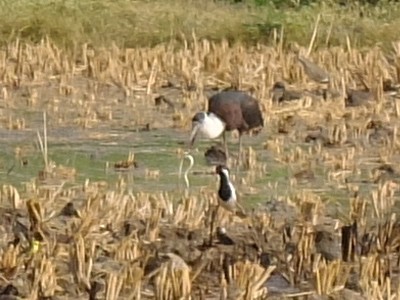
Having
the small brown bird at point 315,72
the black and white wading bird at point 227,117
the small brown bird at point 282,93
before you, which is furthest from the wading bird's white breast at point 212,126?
the small brown bird at point 315,72

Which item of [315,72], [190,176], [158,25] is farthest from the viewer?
[158,25]

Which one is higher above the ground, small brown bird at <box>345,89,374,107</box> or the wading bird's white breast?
small brown bird at <box>345,89,374,107</box>

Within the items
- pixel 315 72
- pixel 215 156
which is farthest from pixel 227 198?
pixel 315 72

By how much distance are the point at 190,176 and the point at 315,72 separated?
5.21 meters

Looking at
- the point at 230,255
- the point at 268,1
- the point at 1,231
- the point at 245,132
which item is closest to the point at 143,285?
the point at 230,255

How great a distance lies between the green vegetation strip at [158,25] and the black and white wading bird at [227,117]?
5.52m

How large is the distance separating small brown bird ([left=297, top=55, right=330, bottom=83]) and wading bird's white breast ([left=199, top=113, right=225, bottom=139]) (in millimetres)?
3263

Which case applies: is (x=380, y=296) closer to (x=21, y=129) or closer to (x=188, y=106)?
(x=21, y=129)

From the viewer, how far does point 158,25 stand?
17.9 metres

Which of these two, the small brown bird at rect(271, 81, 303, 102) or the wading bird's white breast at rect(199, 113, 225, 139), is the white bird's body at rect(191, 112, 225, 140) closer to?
the wading bird's white breast at rect(199, 113, 225, 139)

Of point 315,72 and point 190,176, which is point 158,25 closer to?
point 315,72

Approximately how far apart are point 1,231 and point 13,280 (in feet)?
3.88

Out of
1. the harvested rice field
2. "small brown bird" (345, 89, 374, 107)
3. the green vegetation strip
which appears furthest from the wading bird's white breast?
the green vegetation strip

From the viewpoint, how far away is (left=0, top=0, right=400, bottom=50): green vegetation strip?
55.5 feet
